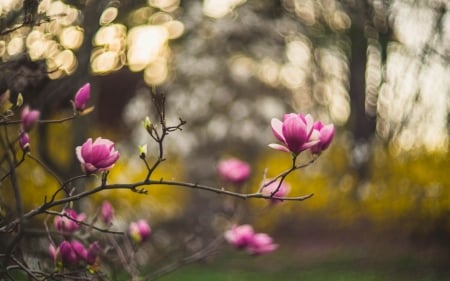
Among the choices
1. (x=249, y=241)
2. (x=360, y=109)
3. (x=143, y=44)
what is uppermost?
(x=249, y=241)

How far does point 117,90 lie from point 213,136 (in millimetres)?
7552

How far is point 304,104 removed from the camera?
13969mm

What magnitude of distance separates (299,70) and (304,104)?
1716mm

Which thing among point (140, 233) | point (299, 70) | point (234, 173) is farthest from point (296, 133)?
point (299, 70)

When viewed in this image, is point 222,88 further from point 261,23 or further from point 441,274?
point 441,274

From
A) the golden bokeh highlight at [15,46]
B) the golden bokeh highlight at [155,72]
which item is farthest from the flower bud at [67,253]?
the golden bokeh highlight at [155,72]

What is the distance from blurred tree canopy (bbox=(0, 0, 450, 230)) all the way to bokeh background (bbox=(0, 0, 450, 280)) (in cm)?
2

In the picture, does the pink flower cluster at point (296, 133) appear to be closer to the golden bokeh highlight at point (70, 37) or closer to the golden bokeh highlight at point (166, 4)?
the golden bokeh highlight at point (70, 37)

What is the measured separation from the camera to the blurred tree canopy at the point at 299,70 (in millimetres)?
3486

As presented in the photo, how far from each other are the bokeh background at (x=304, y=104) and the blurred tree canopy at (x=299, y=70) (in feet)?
0.07

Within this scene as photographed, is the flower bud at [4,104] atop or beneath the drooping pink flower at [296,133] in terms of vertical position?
atop

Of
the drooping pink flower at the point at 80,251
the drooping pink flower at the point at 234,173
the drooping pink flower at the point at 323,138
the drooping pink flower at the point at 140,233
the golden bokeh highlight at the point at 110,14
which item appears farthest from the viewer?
the golden bokeh highlight at the point at 110,14

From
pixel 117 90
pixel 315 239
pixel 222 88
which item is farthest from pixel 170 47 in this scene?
pixel 222 88

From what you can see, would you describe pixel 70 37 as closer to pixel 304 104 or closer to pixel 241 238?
pixel 241 238
